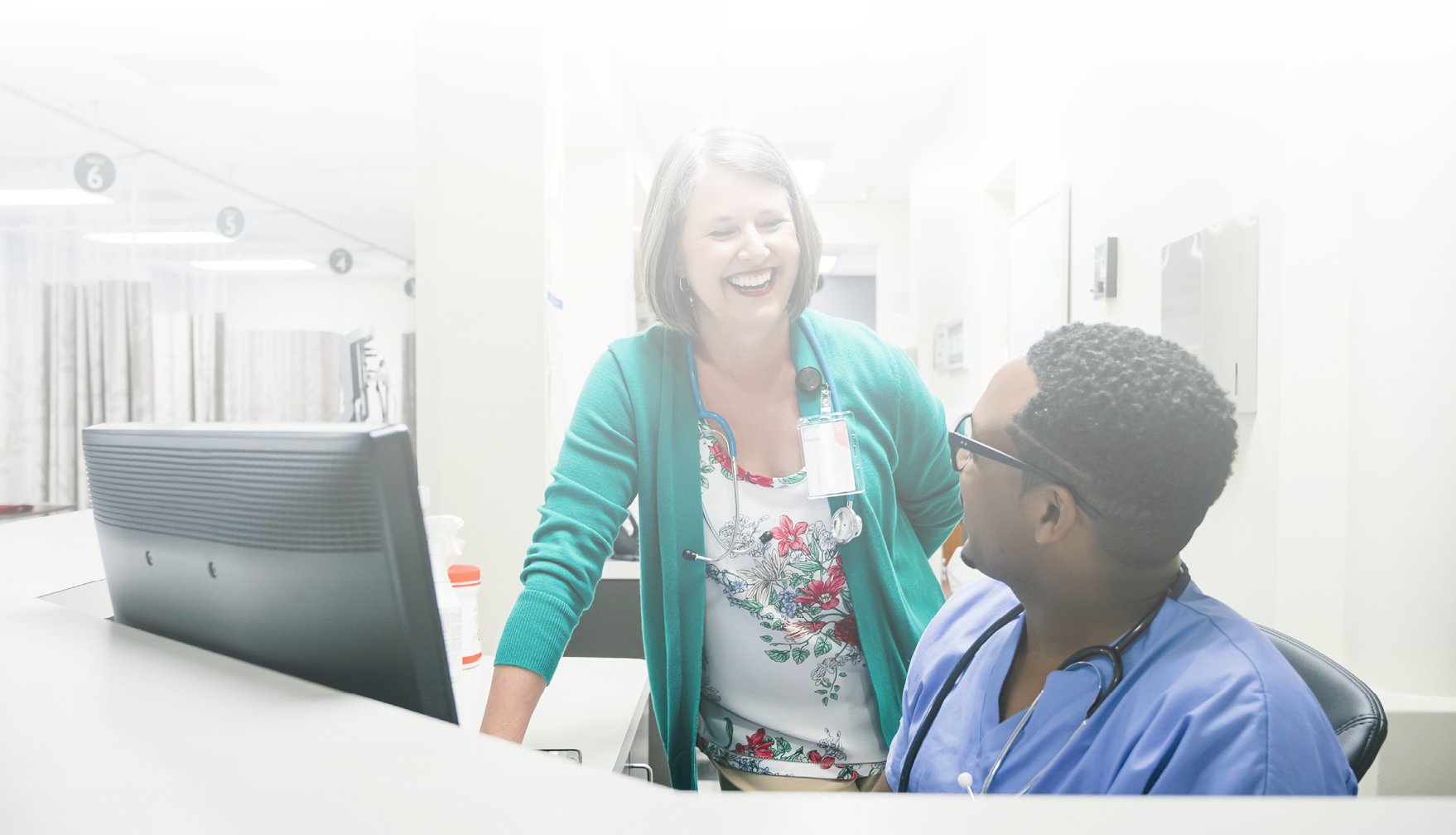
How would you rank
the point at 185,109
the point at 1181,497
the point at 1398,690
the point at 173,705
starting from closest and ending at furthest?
the point at 173,705 < the point at 1181,497 < the point at 1398,690 < the point at 185,109

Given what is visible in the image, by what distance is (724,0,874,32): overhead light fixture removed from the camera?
3.86 m

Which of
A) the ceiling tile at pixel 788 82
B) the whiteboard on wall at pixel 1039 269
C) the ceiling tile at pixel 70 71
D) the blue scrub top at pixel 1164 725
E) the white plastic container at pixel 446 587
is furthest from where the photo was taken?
the ceiling tile at pixel 788 82

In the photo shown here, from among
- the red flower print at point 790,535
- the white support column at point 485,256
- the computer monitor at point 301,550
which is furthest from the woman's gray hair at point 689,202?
the white support column at point 485,256

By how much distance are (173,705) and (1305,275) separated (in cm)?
200

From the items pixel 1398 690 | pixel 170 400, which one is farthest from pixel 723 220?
pixel 170 400

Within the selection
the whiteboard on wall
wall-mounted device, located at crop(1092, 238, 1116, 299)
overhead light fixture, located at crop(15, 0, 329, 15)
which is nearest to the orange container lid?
wall-mounted device, located at crop(1092, 238, 1116, 299)

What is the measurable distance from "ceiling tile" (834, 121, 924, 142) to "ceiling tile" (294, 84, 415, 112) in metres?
2.79

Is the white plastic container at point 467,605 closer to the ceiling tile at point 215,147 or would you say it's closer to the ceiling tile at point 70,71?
the ceiling tile at point 70,71

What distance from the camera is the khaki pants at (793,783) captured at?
117 centimetres

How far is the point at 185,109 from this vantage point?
4934 mm

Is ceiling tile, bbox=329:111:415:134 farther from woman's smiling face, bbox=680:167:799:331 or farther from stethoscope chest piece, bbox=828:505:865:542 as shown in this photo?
stethoscope chest piece, bbox=828:505:865:542

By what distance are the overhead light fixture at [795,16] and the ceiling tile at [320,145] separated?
2781mm

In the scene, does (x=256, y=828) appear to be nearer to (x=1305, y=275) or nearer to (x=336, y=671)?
(x=336, y=671)

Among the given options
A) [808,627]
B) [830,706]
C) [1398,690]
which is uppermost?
[808,627]
